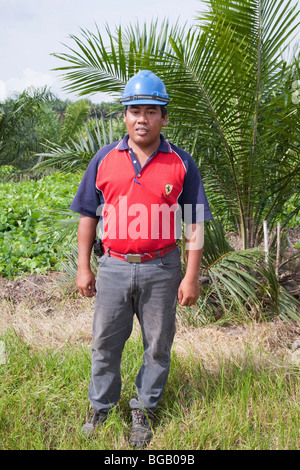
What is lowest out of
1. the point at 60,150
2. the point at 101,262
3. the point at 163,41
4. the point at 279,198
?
the point at 101,262

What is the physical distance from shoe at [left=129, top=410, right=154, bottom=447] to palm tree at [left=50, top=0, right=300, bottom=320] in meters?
1.20

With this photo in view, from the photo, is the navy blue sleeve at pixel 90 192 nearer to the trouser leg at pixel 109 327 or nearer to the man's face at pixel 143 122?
the man's face at pixel 143 122

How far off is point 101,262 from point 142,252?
0.21m

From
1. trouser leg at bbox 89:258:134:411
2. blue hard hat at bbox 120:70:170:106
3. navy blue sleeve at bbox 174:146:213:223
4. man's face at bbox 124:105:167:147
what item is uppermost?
blue hard hat at bbox 120:70:170:106

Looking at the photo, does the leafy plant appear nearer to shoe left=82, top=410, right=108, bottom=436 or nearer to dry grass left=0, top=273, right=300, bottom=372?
dry grass left=0, top=273, right=300, bottom=372

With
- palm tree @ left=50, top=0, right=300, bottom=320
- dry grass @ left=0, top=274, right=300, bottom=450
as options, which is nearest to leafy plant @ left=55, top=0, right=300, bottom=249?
palm tree @ left=50, top=0, right=300, bottom=320

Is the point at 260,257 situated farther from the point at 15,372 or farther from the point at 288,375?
the point at 15,372

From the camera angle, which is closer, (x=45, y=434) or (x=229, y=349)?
(x=45, y=434)

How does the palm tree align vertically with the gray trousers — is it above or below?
above

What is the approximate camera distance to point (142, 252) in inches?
83.7

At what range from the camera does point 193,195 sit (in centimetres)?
221

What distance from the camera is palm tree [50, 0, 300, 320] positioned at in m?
3.37

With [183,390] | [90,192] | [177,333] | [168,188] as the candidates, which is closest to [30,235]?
[177,333]
